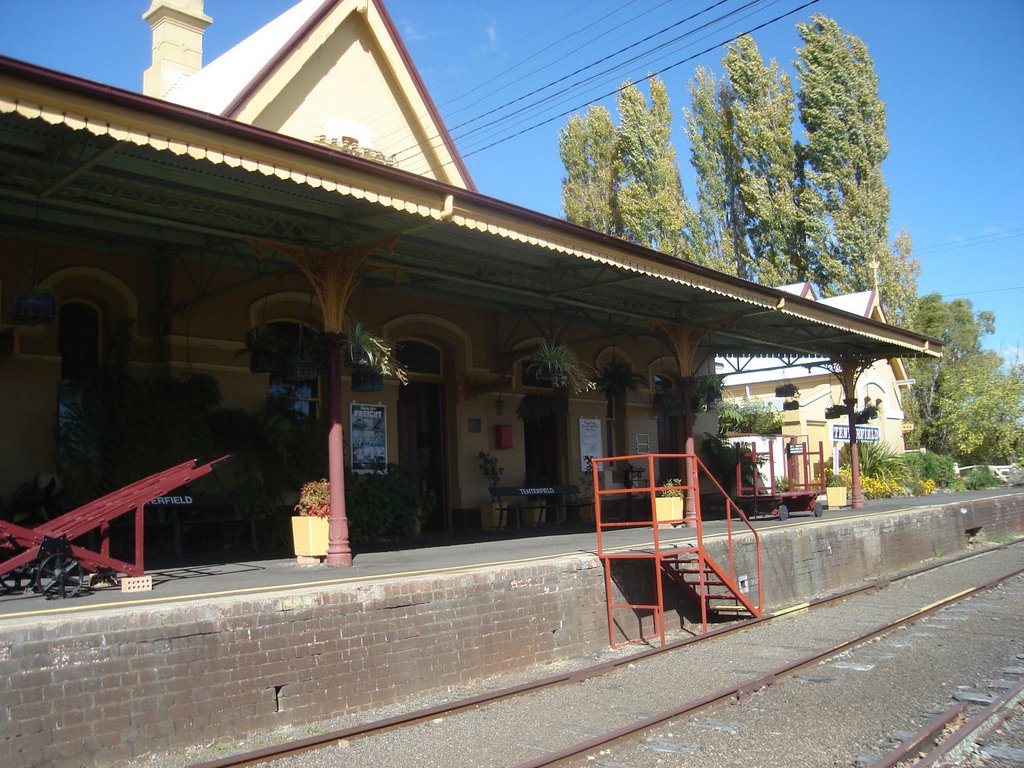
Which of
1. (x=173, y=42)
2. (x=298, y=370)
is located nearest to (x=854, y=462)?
(x=298, y=370)

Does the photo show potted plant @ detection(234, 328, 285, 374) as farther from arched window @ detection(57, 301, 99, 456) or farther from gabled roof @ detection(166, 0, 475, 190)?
gabled roof @ detection(166, 0, 475, 190)

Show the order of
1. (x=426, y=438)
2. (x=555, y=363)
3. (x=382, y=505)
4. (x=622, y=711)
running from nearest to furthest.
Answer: (x=622, y=711), (x=382, y=505), (x=555, y=363), (x=426, y=438)

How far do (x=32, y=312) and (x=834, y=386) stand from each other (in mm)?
27531

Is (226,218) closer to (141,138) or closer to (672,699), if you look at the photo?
(141,138)

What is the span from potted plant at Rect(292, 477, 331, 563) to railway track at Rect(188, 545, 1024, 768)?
341cm

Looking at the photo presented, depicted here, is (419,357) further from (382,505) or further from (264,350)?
(264,350)

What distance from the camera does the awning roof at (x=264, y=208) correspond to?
7.15 meters

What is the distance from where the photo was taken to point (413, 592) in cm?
754

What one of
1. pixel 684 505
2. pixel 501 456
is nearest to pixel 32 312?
pixel 501 456

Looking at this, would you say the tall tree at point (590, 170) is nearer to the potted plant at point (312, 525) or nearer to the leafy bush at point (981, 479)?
the leafy bush at point (981, 479)

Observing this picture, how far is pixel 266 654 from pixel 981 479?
32820 millimetres

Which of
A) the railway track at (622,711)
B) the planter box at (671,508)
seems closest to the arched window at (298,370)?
the railway track at (622,711)

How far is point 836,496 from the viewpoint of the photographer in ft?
71.3

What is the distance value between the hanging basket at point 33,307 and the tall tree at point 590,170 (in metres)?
28.9
